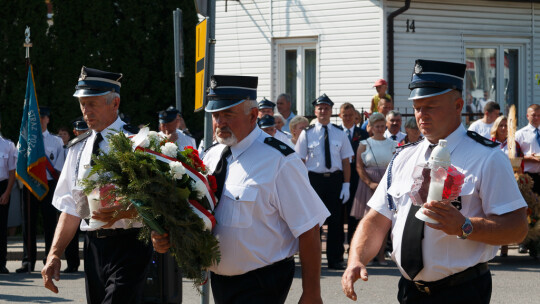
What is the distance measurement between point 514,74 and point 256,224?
61.7 ft

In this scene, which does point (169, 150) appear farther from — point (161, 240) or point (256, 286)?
point (256, 286)

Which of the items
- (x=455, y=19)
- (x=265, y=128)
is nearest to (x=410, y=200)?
(x=265, y=128)

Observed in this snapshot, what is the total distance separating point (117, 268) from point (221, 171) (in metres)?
1.39

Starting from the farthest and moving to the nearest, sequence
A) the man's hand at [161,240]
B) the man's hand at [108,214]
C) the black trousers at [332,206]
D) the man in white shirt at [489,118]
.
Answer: the man in white shirt at [489,118] < the black trousers at [332,206] < the man's hand at [108,214] < the man's hand at [161,240]

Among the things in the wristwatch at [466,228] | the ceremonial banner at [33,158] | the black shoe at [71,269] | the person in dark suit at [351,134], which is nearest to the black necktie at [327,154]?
the person in dark suit at [351,134]

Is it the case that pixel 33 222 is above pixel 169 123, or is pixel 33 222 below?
below

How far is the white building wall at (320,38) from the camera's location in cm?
2038

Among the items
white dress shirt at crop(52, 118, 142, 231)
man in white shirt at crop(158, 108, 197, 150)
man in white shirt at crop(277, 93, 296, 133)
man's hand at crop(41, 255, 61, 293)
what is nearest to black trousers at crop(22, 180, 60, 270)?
man in white shirt at crop(158, 108, 197, 150)

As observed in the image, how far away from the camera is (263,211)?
5.00 m

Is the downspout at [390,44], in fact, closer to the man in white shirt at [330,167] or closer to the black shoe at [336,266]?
the man in white shirt at [330,167]

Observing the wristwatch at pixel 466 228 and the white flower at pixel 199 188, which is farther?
the white flower at pixel 199 188

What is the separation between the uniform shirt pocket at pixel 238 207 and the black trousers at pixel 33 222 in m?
8.23

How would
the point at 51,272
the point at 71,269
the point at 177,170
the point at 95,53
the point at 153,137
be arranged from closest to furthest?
1. the point at 177,170
2. the point at 153,137
3. the point at 51,272
4. the point at 71,269
5. the point at 95,53

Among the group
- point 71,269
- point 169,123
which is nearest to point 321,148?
point 169,123
